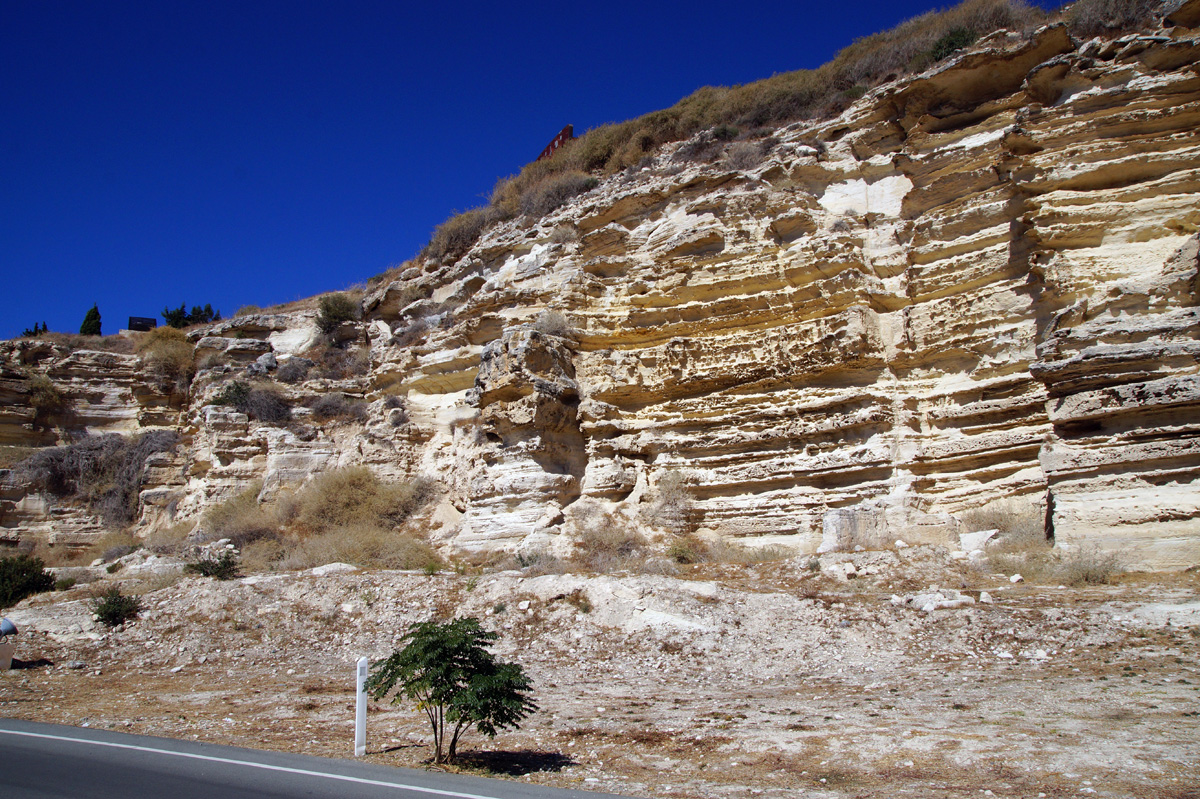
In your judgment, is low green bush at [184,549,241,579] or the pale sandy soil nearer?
the pale sandy soil

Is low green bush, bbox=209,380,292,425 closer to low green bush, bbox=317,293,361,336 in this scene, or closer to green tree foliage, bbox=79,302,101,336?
low green bush, bbox=317,293,361,336

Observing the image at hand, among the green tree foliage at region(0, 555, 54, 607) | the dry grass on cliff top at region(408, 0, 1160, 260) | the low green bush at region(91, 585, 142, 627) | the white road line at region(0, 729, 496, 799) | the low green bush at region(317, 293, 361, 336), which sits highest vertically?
the dry grass on cliff top at region(408, 0, 1160, 260)

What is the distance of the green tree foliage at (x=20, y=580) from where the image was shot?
1292 cm

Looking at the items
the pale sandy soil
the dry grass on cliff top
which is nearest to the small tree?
the pale sandy soil

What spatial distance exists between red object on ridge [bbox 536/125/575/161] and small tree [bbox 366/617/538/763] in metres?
22.9

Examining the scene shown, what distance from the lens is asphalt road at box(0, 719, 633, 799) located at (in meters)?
4.69

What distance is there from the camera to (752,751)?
575 cm

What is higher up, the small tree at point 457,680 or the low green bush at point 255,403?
the low green bush at point 255,403

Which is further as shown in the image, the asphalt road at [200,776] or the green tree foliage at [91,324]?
the green tree foliage at [91,324]

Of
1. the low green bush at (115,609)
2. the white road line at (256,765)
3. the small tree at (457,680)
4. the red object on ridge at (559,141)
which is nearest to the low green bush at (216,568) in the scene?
the low green bush at (115,609)

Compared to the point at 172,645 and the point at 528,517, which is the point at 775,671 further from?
the point at 172,645

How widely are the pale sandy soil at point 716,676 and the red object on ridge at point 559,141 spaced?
18826mm

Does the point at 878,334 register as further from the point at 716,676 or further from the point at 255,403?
the point at 255,403

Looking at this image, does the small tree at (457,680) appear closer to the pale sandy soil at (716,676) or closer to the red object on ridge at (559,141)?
the pale sandy soil at (716,676)
